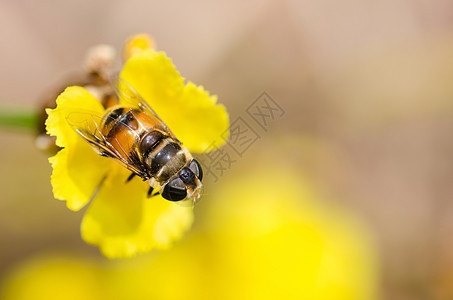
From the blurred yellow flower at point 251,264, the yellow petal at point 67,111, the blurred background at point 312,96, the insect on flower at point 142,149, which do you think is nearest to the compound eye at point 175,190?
the insect on flower at point 142,149

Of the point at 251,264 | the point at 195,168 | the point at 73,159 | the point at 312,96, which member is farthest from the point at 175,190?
the point at 312,96

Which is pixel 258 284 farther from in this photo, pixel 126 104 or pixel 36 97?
pixel 36 97

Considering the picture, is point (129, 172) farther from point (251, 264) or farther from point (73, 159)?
point (251, 264)

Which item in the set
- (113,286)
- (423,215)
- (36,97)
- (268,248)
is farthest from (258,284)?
(36,97)

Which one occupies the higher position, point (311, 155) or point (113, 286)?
point (113, 286)

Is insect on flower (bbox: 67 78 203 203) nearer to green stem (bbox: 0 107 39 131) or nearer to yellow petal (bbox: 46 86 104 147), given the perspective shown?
yellow petal (bbox: 46 86 104 147)

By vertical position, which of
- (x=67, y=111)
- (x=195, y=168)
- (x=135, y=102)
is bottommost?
(x=195, y=168)
